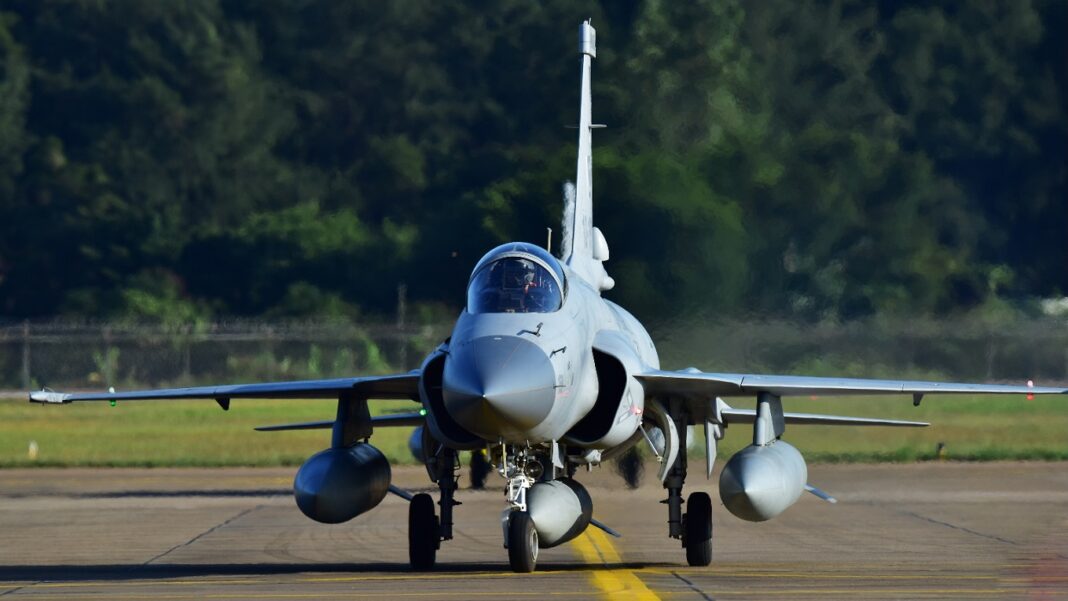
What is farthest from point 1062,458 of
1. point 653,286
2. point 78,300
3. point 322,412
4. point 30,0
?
point 30,0

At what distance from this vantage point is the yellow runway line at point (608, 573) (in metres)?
12.5

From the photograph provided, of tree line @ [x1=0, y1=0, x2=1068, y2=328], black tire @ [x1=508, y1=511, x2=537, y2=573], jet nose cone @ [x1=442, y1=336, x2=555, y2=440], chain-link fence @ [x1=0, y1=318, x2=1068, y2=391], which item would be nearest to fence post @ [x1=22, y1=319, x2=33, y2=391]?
chain-link fence @ [x1=0, y1=318, x2=1068, y2=391]

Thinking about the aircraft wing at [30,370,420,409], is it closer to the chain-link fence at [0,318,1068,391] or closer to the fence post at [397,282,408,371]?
the chain-link fence at [0,318,1068,391]

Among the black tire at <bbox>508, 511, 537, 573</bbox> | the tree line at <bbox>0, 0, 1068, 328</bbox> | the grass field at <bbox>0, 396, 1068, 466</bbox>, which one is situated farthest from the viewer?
→ the grass field at <bbox>0, 396, 1068, 466</bbox>

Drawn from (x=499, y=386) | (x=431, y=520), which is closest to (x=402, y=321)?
(x=431, y=520)

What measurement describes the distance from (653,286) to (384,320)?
1320cm

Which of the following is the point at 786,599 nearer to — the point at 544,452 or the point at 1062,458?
the point at 544,452

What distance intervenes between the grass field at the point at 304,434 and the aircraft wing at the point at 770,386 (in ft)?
29.3

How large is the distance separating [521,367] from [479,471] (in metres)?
11.1

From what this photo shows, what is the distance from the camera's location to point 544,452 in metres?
14.7

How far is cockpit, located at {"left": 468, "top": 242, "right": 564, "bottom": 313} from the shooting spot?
45.3 feet

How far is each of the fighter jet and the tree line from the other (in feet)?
25.3

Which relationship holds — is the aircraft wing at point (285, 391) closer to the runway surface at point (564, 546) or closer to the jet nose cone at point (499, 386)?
the runway surface at point (564, 546)

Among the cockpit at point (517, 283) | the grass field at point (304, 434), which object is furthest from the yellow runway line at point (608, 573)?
the grass field at point (304, 434)
